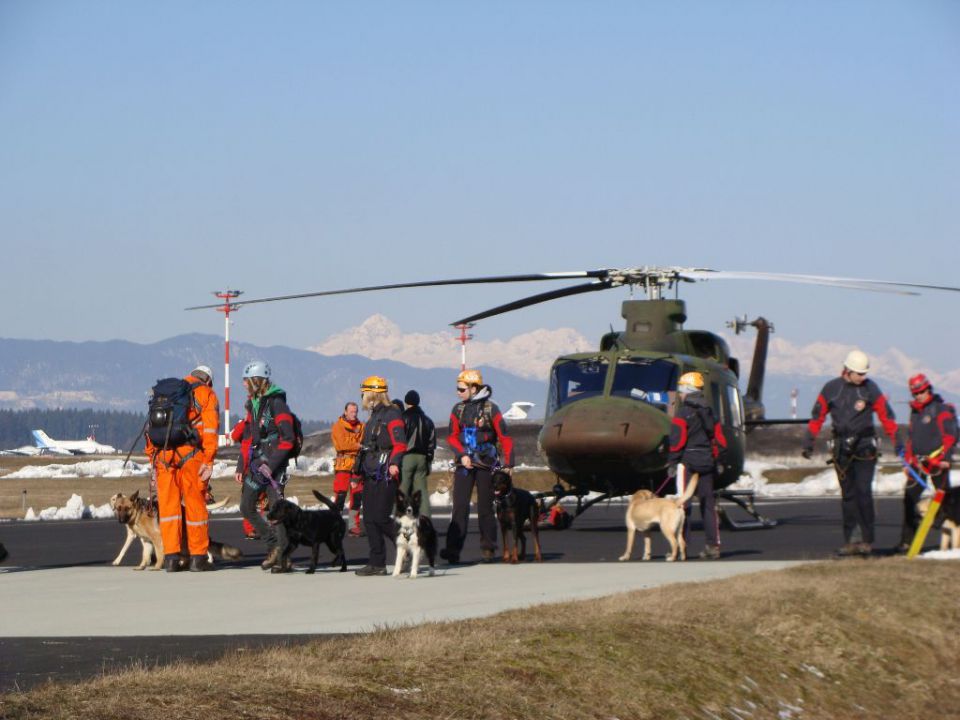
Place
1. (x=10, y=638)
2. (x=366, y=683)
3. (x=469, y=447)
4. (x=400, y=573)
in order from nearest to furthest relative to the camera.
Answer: (x=366, y=683) → (x=10, y=638) → (x=400, y=573) → (x=469, y=447)

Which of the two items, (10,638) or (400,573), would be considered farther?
(400,573)

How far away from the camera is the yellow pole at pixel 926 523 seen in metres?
15.9

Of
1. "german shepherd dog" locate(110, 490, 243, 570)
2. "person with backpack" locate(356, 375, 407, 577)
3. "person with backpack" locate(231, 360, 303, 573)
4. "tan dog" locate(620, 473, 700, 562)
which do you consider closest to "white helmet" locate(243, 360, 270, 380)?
"person with backpack" locate(231, 360, 303, 573)

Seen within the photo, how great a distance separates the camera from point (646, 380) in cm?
2236

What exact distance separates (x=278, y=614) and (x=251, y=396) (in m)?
4.52

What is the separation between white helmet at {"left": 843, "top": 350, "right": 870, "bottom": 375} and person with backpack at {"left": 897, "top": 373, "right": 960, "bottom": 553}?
1.69 feet

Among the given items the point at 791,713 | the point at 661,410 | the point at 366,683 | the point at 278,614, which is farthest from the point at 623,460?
the point at 366,683

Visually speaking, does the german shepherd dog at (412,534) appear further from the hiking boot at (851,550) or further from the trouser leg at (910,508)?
the trouser leg at (910,508)

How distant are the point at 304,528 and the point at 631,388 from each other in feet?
26.1

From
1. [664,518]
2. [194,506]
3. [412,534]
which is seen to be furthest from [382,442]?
[664,518]

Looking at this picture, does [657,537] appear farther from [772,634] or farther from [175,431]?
[772,634]

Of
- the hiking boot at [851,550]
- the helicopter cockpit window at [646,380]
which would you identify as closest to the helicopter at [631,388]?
the helicopter cockpit window at [646,380]

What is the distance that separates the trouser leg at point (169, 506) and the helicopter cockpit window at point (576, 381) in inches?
315

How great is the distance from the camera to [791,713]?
30.2 feet
